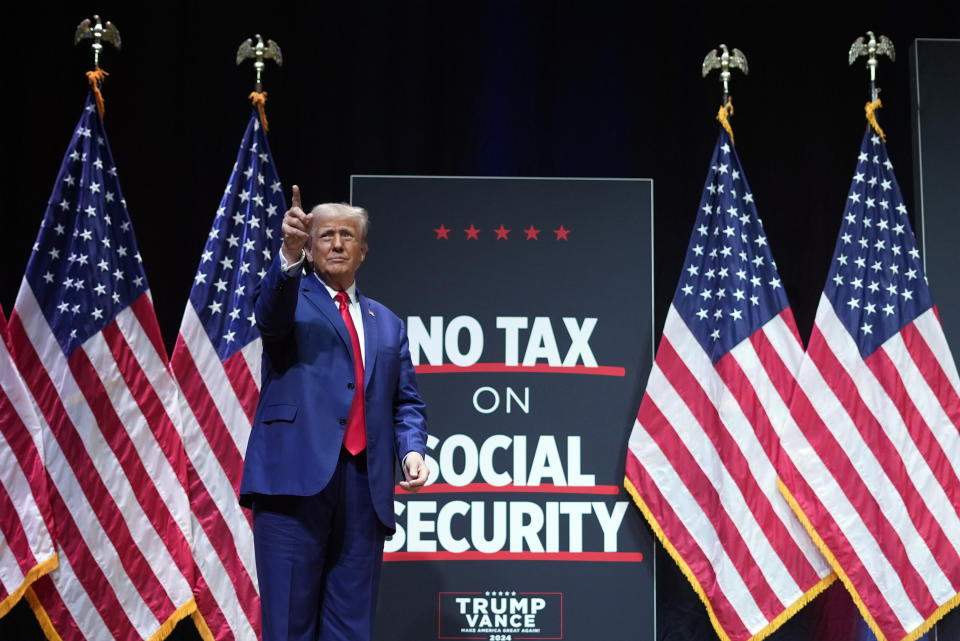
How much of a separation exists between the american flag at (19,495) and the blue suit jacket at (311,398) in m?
1.23

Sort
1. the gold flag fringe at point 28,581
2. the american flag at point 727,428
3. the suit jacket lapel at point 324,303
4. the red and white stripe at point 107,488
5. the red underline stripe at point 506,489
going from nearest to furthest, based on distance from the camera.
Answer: the suit jacket lapel at point 324,303 → the gold flag fringe at point 28,581 → the red and white stripe at point 107,488 → the american flag at point 727,428 → the red underline stripe at point 506,489

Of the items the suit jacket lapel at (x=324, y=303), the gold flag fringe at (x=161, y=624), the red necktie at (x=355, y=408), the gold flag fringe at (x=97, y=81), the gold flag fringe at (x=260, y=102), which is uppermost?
the gold flag fringe at (x=97, y=81)

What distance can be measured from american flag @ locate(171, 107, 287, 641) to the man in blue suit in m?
1.06

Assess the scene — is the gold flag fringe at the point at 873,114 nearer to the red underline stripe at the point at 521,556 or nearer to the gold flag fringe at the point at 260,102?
the red underline stripe at the point at 521,556

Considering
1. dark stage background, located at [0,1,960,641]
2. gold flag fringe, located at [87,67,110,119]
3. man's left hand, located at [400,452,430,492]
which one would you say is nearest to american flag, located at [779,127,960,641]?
dark stage background, located at [0,1,960,641]

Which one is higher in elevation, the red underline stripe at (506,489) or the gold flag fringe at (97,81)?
the gold flag fringe at (97,81)

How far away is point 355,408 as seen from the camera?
274cm

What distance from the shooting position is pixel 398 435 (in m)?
2.85

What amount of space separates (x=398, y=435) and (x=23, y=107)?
2325 mm

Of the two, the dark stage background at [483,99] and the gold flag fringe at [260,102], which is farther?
the dark stage background at [483,99]

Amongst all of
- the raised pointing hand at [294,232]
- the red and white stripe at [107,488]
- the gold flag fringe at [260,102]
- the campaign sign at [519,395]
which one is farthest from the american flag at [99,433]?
the raised pointing hand at [294,232]

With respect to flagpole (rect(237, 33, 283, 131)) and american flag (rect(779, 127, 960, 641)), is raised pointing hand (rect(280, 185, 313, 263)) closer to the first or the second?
flagpole (rect(237, 33, 283, 131))

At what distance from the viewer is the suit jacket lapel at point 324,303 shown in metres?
2.76

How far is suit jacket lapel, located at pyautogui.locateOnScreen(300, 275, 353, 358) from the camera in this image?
2.76m
